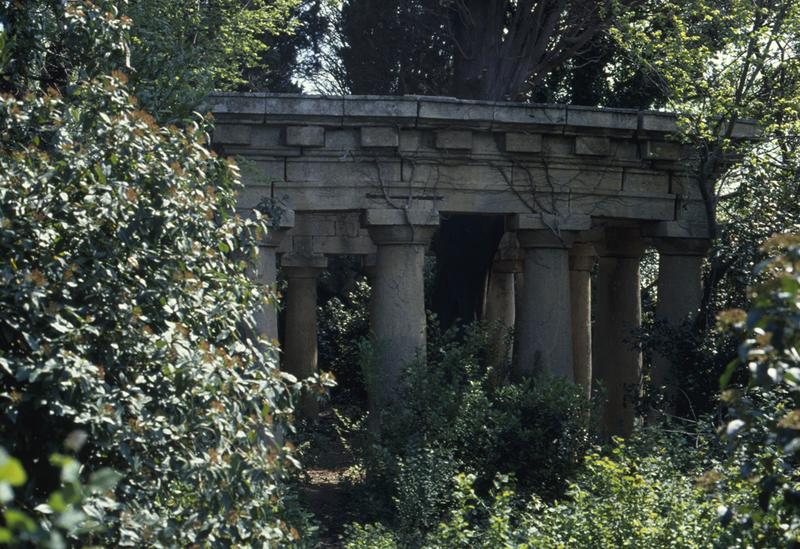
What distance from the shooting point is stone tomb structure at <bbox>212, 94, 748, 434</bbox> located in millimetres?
14047

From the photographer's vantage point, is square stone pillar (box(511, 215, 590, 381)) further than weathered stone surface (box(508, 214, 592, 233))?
Yes

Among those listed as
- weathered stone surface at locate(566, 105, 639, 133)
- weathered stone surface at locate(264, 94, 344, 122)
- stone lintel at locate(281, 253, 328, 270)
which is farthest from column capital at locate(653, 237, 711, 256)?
stone lintel at locate(281, 253, 328, 270)

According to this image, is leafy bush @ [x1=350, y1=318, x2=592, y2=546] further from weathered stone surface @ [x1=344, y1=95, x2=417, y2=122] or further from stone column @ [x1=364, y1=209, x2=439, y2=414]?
weathered stone surface @ [x1=344, y1=95, x2=417, y2=122]

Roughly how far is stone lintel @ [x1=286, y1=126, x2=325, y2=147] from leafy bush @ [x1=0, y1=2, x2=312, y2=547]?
6308 millimetres

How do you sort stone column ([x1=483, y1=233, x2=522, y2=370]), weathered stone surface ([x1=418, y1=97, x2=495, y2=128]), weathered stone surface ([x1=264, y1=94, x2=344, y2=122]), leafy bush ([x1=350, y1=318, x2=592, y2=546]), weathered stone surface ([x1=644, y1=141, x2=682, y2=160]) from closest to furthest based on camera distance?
leafy bush ([x1=350, y1=318, x2=592, y2=546]), weathered stone surface ([x1=264, y1=94, x2=344, y2=122]), weathered stone surface ([x1=418, y1=97, x2=495, y2=128]), weathered stone surface ([x1=644, y1=141, x2=682, y2=160]), stone column ([x1=483, y1=233, x2=522, y2=370])

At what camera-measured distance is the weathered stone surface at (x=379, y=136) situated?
14164 mm

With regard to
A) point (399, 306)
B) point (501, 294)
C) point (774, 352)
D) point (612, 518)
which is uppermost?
point (501, 294)

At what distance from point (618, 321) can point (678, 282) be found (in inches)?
72.8

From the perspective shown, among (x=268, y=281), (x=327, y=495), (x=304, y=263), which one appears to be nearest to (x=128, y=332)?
(x=268, y=281)

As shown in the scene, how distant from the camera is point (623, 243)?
Result: 57.7ft

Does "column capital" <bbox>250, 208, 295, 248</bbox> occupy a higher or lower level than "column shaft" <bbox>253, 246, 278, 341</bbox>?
higher

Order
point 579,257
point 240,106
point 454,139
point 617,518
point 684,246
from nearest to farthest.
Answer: point 617,518 → point 240,106 → point 454,139 → point 684,246 → point 579,257

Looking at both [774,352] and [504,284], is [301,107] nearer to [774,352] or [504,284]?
[504,284]

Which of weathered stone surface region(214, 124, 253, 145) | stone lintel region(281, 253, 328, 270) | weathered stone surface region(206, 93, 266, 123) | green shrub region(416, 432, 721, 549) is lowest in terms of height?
green shrub region(416, 432, 721, 549)
